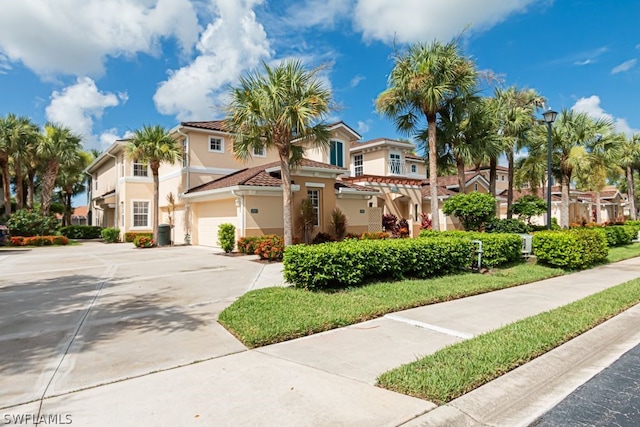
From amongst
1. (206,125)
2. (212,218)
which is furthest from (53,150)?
(212,218)

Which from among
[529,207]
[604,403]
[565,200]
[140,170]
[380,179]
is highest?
[140,170]

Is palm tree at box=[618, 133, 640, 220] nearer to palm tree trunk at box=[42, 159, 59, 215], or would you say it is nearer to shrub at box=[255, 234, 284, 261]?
shrub at box=[255, 234, 284, 261]

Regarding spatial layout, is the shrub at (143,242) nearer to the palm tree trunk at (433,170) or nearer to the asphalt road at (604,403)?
the palm tree trunk at (433,170)

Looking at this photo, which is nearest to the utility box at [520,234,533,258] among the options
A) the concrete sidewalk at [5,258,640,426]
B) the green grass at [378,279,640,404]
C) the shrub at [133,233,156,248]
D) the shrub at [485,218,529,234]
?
the shrub at [485,218,529,234]

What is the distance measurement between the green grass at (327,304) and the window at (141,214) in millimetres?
20136

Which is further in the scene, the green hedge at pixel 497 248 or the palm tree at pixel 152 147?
the palm tree at pixel 152 147

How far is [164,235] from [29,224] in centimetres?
979

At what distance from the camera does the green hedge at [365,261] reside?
8211mm

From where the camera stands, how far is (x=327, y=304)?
23.4 ft

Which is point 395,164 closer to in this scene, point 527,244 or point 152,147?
point 527,244

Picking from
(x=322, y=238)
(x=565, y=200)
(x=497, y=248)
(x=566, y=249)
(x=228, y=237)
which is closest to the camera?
(x=497, y=248)

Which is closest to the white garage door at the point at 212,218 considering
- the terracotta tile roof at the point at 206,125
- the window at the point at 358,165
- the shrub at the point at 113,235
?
the terracotta tile roof at the point at 206,125

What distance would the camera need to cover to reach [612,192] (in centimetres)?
4597

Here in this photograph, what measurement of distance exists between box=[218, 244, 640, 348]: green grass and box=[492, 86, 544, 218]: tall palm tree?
37.4 ft
